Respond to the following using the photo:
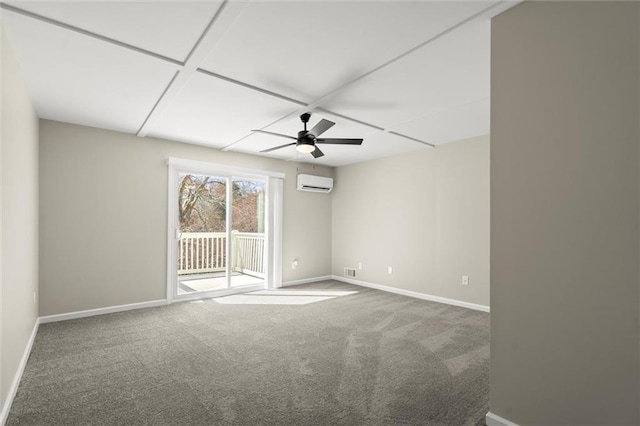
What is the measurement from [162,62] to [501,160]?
245 cm

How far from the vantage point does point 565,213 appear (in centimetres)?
160

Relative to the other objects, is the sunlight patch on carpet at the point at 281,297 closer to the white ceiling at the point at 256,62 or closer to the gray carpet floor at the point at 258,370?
the gray carpet floor at the point at 258,370

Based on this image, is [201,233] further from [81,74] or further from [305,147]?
[81,74]

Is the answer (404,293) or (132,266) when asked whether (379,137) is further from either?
(132,266)

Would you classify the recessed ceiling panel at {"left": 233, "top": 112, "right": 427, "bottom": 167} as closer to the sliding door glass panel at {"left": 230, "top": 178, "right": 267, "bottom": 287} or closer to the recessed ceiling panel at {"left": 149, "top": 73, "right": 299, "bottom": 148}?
the recessed ceiling panel at {"left": 149, "top": 73, "right": 299, "bottom": 148}

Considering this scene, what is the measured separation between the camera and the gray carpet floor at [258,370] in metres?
1.99

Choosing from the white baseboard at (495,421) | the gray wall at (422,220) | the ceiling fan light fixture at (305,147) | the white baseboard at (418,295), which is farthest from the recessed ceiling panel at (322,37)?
the white baseboard at (418,295)

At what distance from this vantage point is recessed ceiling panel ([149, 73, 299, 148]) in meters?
2.92

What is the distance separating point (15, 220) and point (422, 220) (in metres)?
4.74

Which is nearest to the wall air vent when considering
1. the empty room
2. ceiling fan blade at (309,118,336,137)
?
the empty room

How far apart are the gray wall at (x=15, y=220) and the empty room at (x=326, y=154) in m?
0.04

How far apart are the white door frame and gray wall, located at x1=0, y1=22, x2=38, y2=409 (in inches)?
62.0

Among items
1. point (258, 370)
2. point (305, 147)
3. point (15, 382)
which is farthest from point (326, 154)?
point (15, 382)

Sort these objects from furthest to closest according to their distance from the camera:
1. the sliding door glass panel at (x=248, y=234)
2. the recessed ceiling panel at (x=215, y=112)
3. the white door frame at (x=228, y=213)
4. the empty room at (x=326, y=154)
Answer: the sliding door glass panel at (x=248, y=234) < the white door frame at (x=228, y=213) < the recessed ceiling panel at (x=215, y=112) < the empty room at (x=326, y=154)
